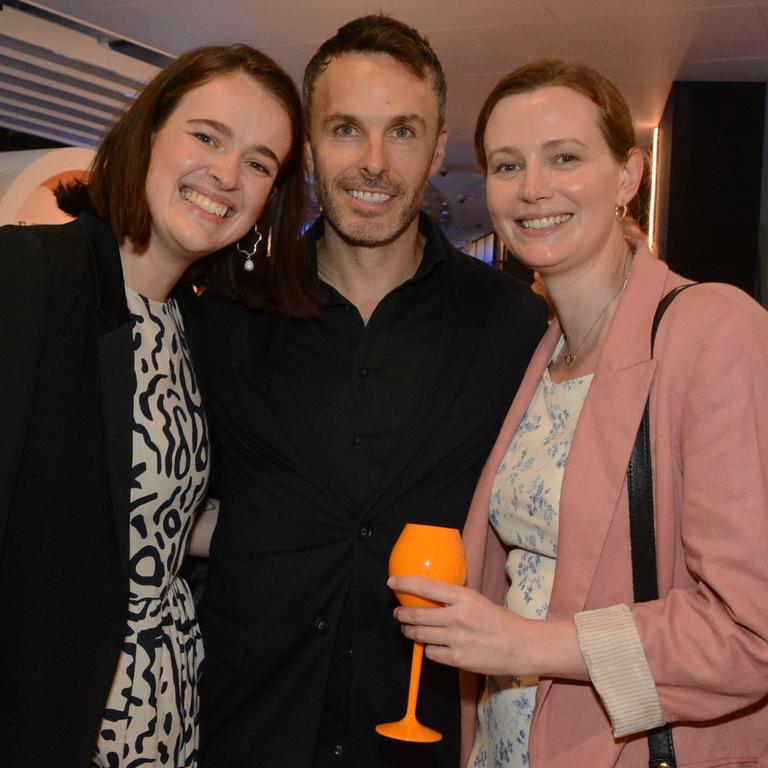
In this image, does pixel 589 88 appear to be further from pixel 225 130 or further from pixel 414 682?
pixel 414 682

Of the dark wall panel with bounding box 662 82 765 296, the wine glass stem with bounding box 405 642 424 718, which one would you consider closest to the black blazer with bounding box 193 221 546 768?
the wine glass stem with bounding box 405 642 424 718

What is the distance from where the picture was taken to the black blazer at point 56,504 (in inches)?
72.4

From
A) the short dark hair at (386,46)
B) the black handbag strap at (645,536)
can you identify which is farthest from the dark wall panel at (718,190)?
the black handbag strap at (645,536)

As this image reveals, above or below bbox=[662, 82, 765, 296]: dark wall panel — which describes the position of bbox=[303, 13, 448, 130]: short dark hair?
below

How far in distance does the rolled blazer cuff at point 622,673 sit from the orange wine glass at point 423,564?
25 cm

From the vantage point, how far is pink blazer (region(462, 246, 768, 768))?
160cm

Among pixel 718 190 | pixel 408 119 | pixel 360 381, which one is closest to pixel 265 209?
pixel 408 119

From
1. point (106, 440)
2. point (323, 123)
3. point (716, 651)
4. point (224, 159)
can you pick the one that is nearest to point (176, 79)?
point (224, 159)

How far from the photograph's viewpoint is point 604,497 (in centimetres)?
176

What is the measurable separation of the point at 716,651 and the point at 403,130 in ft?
5.36

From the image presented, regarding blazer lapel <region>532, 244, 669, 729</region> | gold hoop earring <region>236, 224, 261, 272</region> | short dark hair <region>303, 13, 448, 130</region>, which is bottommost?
blazer lapel <region>532, 244, 669, 729</region>

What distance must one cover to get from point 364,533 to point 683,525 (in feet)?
2.83

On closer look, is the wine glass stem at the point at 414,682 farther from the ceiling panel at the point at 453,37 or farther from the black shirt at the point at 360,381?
the ceiling panel at the point at 453,37

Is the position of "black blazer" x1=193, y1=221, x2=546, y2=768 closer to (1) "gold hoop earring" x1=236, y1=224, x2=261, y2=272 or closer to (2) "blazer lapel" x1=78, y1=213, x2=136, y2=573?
(1) "gold hoop earring" x1=236, y1=224, x2=261, y2=272
